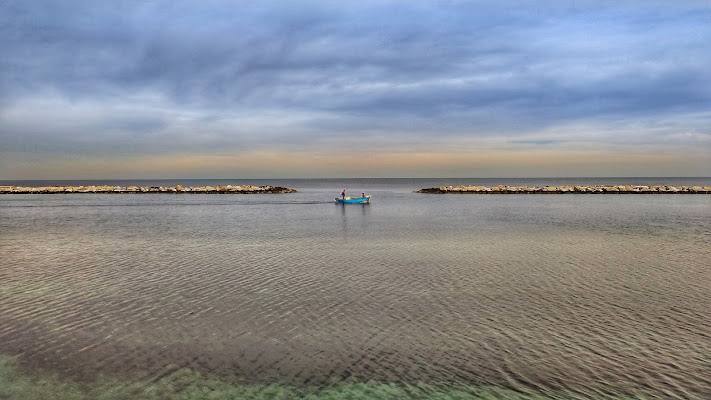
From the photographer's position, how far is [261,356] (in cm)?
1041

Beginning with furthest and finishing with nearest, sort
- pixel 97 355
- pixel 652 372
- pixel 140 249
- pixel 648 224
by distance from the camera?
pixel 648 224, pixel 140 249, pixel 97 355, pixel 652 372

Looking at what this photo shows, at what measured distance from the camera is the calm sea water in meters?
9.55

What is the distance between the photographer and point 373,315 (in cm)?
1334

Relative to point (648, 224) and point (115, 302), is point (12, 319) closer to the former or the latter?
point (115, 302)

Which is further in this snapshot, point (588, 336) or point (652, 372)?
point (588, 336)

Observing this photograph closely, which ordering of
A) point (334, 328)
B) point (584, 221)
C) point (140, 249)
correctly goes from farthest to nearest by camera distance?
1. point (584, 221)
2. point (140, 249)
3. point (334, 328)

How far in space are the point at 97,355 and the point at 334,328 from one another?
235 inches

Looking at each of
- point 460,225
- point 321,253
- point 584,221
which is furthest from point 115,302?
point 584,221

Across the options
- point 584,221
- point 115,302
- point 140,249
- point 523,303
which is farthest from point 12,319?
point 584,221

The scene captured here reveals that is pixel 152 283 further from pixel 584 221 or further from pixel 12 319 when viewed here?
pixel 584 221

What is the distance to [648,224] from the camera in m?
37.9

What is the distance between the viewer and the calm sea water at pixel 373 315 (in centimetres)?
955

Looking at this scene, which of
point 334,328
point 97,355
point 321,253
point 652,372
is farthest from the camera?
point 321,253

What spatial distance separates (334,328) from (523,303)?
22.0 ft
